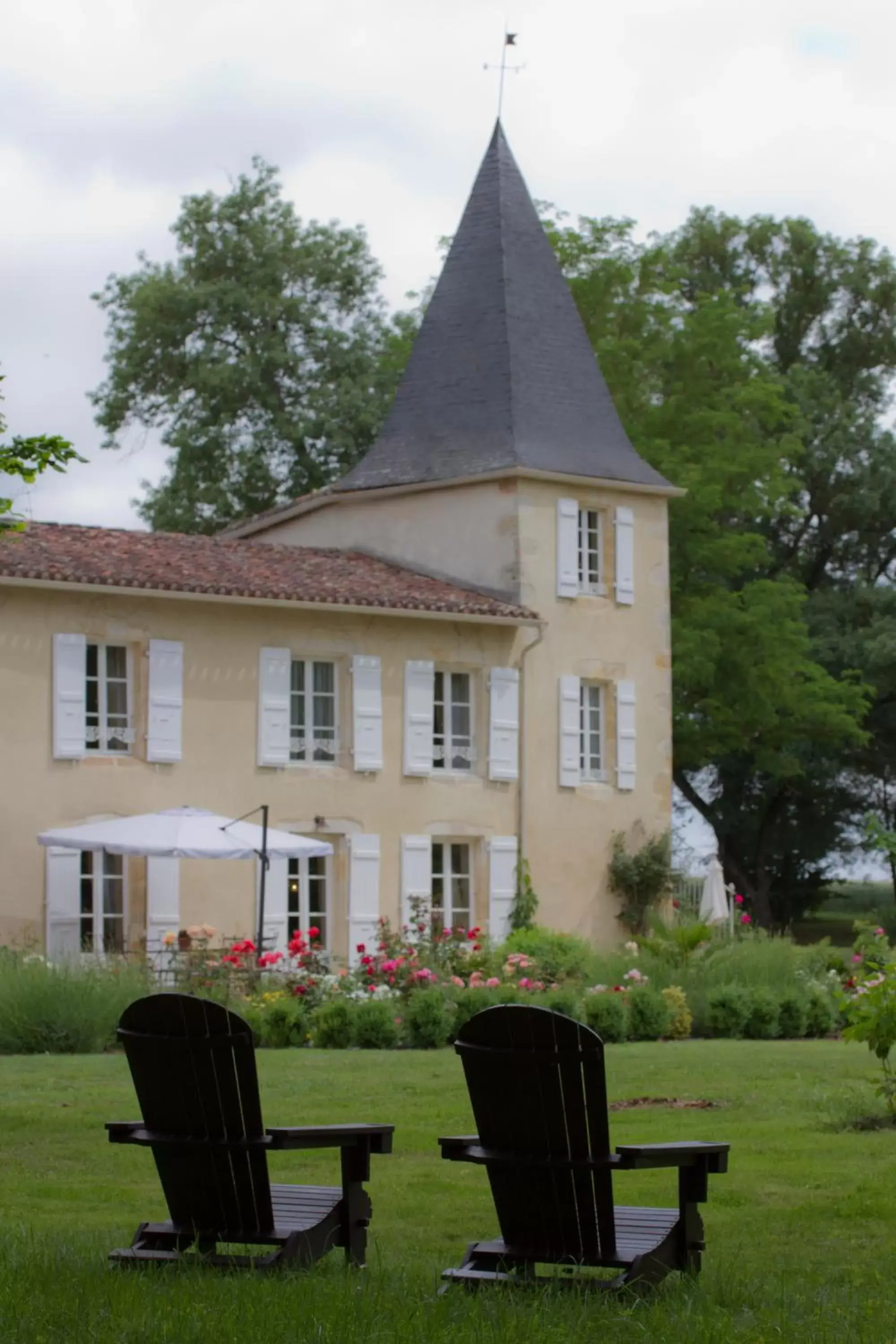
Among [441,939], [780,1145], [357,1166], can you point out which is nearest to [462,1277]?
[357,1166]

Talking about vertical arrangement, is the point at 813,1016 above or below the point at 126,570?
below

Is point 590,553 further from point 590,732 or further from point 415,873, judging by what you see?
point 415,873

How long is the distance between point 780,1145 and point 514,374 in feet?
62.1

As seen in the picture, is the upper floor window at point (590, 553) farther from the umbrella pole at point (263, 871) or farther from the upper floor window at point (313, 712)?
the umbrella pole at point (263, 871)

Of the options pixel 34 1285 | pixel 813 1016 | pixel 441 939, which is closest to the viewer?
pixel 34 1285

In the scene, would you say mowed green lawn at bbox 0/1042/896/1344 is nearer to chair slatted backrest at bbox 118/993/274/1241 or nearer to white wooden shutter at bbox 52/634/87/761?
chair slatted backrest at bbox 118/993/274/1241

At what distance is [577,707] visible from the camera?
26750mm

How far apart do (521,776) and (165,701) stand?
194 inches

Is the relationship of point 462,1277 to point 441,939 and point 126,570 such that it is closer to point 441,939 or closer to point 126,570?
point 441,939

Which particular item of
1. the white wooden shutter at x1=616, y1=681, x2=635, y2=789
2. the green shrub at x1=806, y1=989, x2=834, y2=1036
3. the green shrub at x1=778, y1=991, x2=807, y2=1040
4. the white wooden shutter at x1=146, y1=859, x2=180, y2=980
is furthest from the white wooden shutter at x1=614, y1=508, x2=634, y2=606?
the green shrub at x1=778, y1=991, x2=807, y2=1040

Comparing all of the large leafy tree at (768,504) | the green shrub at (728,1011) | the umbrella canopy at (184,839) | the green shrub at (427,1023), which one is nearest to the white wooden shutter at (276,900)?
the umbrella canopy at (184,839)

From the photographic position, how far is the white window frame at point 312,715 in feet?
80.4

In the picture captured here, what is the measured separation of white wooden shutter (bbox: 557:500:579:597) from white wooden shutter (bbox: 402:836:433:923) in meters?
3.81

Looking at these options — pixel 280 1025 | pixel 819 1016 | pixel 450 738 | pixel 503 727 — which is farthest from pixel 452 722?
pixel 280 1025
